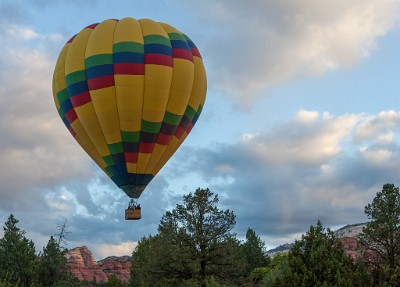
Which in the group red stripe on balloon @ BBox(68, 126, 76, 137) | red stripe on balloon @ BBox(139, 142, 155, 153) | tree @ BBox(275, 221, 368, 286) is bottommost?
tree @ BBox(275, 221, 368, 286)

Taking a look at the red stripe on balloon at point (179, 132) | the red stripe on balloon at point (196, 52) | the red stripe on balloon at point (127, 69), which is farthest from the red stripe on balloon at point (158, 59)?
the red stripe on balloon at point (179, 132)

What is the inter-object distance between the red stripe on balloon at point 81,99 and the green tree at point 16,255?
2723 cm

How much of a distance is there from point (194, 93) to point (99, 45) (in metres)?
8.86

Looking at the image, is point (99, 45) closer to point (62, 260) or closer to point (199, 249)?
point (199, 249)

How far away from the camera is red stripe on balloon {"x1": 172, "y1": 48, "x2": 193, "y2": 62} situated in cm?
4016

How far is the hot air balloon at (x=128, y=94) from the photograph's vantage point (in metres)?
37.8

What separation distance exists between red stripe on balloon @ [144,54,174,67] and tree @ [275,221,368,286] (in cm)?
1769

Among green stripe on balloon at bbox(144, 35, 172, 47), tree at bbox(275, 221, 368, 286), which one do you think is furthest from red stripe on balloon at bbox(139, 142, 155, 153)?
tree at bbox(275, 221, 368, 286)

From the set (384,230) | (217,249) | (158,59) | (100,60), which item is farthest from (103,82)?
(384,230)

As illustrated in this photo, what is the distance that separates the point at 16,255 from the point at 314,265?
1674 inches

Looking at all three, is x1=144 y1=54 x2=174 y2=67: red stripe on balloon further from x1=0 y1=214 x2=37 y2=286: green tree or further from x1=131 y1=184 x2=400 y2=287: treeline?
x1=0 y1=214 x2=37 y2=286: green tree

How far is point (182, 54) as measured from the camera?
133 ft

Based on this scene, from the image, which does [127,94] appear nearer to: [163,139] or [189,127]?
[163,139]

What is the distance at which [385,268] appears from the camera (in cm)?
3478
